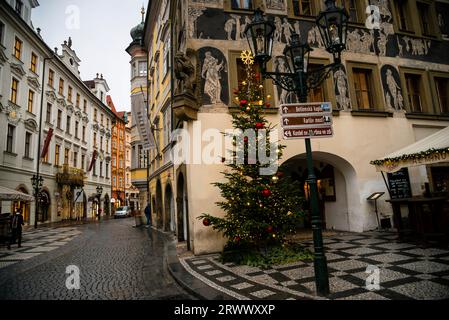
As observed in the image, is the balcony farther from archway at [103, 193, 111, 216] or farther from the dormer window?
the dormer window

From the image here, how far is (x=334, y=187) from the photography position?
38.1 ft

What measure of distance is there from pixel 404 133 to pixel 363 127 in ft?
6.45

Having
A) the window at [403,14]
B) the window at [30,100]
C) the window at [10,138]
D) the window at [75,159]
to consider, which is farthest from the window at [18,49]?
the window at [403,14]

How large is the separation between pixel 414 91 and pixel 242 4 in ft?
27.0

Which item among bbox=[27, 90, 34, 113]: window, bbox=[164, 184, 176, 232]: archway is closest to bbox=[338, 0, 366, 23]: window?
bbox=[164, 184, 176, 232]: archway

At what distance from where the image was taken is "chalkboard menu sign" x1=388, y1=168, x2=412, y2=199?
1043 cm

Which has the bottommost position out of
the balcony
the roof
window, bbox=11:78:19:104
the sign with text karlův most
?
the sign with text karlův most

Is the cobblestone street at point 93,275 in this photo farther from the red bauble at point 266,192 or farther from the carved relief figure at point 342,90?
the carved relief figure at point 342,90

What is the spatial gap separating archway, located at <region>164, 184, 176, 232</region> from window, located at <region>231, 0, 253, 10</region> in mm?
8399

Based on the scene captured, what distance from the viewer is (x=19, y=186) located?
21.0 meters

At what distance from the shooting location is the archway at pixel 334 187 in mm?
10500

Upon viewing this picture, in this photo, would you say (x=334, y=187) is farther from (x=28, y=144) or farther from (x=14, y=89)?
(x=28, y=144)
